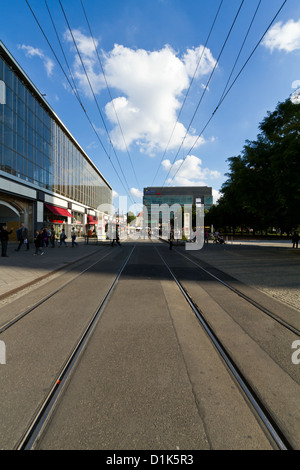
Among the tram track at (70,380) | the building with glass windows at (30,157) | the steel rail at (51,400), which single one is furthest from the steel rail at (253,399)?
the building with glass windows at (30,157)

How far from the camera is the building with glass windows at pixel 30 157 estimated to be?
66.1ft

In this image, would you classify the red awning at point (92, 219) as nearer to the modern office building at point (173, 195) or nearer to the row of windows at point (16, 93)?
the row of windows at point (16, 93)

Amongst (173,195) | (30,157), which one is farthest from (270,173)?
(173,195)

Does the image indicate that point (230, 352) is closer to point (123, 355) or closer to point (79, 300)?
point (123, 355)

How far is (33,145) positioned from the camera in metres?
24.9

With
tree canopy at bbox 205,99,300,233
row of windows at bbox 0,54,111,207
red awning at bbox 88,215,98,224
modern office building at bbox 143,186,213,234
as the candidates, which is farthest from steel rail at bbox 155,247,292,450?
modern office building at bbox 143,186,213,234

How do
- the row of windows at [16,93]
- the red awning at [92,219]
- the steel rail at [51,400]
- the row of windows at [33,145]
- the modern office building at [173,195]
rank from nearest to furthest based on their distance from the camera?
the steel rail at [51,400]
the row of windows at [16,93]
the row of windows at [33,145]
the red awning at [92,219]
the modern office building at [173,195]

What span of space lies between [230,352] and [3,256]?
12.8 metres

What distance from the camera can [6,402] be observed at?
217cm

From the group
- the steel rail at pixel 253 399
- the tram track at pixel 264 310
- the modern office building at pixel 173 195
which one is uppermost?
the modern office building at pixel 173 195

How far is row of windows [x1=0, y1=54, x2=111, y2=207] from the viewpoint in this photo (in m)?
20.3

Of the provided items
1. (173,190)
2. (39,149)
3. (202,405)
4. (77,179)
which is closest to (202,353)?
(202,405)

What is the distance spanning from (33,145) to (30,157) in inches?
63.3

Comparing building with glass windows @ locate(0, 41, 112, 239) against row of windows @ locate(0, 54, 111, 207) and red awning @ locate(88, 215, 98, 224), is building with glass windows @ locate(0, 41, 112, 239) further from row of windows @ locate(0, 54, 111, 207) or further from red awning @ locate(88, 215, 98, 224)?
red awning @ locate(88, 215, 98, 224)
